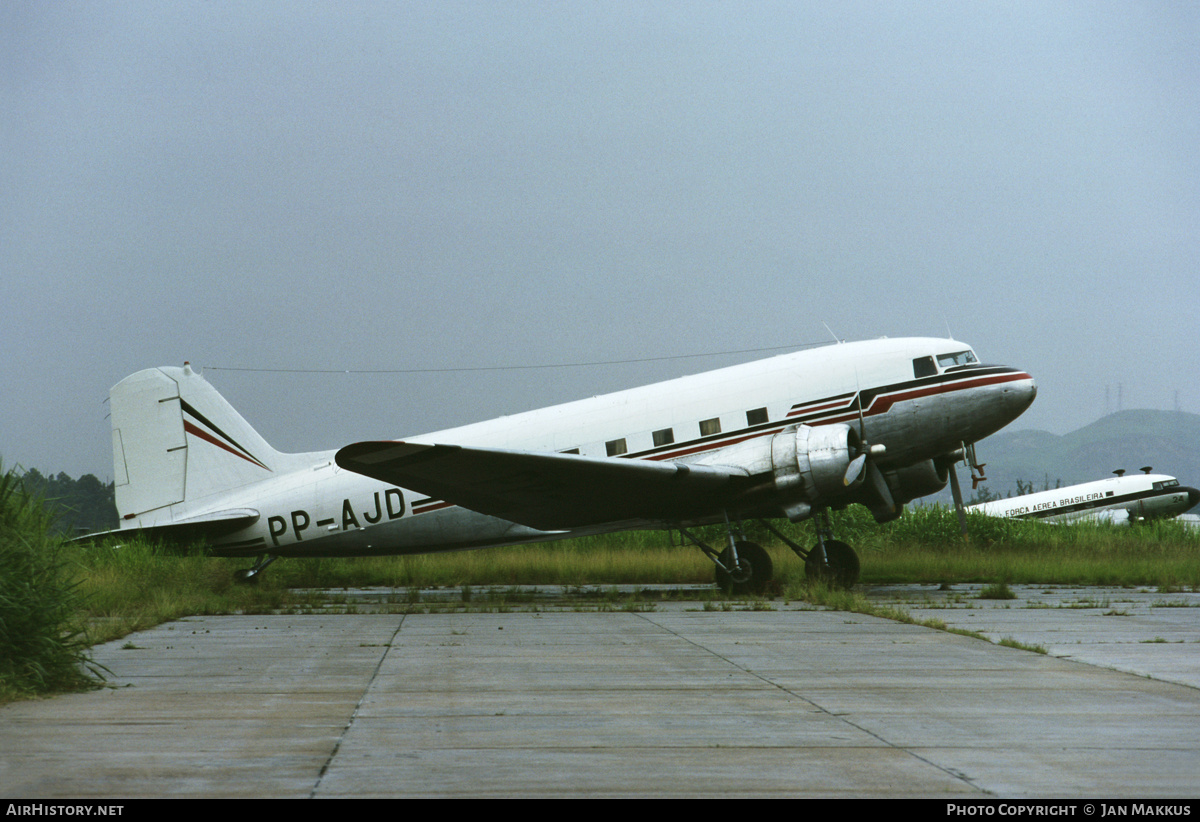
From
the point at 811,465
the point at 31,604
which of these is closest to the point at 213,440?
the point at 811,465

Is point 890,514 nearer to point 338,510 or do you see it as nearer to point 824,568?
point 824,568

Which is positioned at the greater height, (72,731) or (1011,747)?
(72,731)

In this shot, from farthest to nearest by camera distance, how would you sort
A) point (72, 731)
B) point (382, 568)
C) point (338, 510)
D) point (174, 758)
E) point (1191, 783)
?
1. point (382, 568)
2. point (338, 510)
3. point (72, 731)
4. point (174, 758)
5. point (1191, 783)

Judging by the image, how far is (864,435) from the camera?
57.6 ft

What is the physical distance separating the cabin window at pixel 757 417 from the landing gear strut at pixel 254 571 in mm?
9425

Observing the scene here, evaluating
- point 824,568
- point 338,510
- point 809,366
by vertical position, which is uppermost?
point 809,366

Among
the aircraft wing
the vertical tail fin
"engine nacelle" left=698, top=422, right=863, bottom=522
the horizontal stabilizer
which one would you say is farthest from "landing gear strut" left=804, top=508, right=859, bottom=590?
the vertical tail fin

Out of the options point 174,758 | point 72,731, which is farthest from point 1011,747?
point 72,731

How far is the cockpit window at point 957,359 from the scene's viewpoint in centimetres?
1777

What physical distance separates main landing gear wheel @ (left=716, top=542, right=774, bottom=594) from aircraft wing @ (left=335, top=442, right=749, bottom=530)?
0.87 meters

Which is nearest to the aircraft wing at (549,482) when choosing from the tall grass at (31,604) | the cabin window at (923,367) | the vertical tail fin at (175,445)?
the cabin window at (923,367)

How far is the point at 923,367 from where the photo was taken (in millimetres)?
17672

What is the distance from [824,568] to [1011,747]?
12736mm
